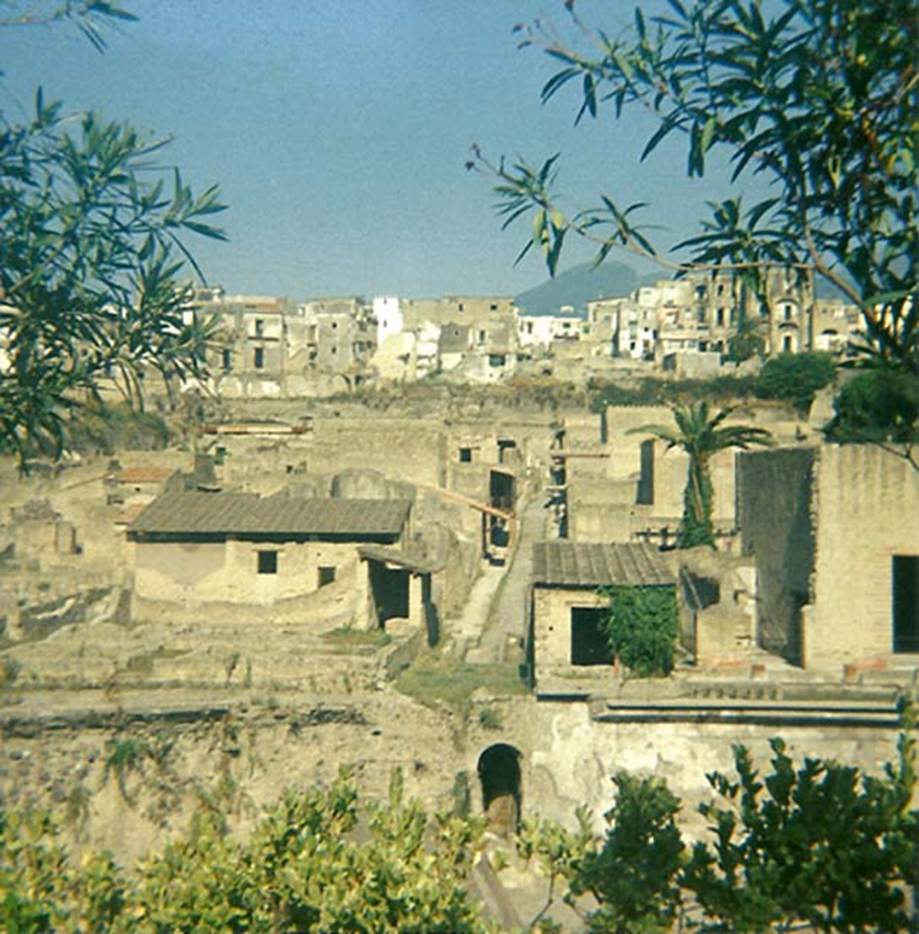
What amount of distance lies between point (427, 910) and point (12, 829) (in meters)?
2.81

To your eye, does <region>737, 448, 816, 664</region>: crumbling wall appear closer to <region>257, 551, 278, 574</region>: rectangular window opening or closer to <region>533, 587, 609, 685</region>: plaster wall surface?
<region>533, 587, 609, 685</region>: plaster wall surface

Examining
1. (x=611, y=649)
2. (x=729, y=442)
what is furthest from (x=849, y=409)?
(x=611, y=649)

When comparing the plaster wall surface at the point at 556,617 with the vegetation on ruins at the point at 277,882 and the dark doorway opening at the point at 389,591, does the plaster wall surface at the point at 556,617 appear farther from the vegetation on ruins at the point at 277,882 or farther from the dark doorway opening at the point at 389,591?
the vegetation on ruins at the point at 277,882

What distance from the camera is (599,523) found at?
27.1 metres

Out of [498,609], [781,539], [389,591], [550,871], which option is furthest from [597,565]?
[550,871]

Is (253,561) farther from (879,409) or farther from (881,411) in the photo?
(881,411)

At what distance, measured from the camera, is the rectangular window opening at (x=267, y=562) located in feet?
80.4

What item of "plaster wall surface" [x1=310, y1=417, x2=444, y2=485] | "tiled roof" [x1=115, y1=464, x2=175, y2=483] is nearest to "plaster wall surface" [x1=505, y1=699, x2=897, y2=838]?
"plaster wall surface" [x1=310, y1=417, x2=444, y2=485]

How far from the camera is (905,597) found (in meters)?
19.9

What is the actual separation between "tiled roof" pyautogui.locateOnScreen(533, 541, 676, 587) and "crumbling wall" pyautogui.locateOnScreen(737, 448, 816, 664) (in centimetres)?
198

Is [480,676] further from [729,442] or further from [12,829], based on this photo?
[12,829]

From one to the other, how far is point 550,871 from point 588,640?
13.5 m

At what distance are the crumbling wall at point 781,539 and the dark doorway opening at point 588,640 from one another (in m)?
2.97

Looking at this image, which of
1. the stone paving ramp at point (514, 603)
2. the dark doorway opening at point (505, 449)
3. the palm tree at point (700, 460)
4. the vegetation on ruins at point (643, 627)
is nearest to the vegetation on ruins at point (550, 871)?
the vegetation on ruins at point (643, 627)
